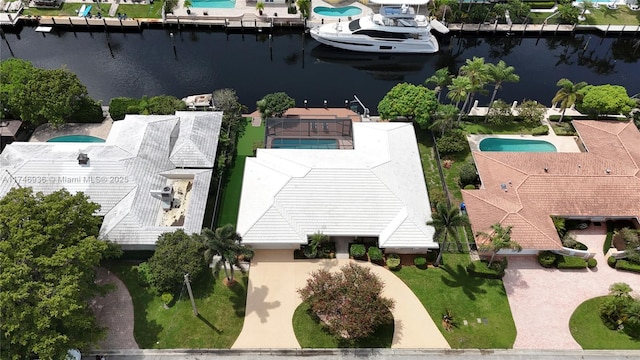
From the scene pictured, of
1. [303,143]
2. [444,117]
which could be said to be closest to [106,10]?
[303,143]

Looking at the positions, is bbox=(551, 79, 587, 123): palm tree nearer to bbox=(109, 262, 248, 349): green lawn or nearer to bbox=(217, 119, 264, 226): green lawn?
bbox=(217, 119, 264, 226): green lawn

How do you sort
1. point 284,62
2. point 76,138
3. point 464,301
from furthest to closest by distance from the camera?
point 284,62
point 76,138
point 464,301

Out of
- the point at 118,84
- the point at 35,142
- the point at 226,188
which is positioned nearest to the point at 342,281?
the point at 226,188

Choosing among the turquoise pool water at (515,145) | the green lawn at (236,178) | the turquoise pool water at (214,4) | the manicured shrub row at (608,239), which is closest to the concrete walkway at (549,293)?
the manicured shrub row at (608,239)

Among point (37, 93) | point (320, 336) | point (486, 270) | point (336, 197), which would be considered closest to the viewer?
point (320, 336)

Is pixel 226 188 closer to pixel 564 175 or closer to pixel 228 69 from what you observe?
pixel 228 69

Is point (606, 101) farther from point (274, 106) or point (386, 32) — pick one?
point (274, 106)
